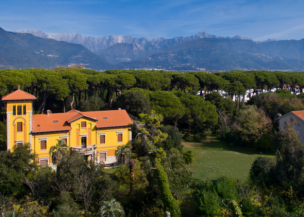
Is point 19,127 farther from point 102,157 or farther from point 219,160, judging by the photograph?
point 219,160

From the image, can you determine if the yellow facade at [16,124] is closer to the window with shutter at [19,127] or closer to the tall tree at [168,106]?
the window with shutter at [19,127]

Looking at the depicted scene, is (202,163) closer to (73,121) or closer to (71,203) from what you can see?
(73,121)

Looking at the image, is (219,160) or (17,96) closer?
(17,96)

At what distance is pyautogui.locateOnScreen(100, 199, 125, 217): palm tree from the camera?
1512 centimetres

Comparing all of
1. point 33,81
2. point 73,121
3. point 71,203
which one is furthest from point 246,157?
point 33,81

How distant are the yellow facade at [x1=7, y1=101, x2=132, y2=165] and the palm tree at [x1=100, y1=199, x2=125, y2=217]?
10.4 meters

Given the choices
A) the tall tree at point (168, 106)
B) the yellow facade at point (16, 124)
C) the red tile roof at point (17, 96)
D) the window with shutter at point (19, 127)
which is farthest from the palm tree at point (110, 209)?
the tall tree at point (168, 106)

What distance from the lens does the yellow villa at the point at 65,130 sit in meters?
24.4

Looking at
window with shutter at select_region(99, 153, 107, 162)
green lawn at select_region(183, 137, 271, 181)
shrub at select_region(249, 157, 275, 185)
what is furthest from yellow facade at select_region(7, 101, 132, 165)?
shrub at select_region(249, 157, 275, 185)

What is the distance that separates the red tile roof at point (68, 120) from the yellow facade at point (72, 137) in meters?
0.40

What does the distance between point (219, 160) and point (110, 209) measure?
18.2m

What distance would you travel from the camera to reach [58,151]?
2327 cm

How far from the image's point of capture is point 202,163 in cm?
2919

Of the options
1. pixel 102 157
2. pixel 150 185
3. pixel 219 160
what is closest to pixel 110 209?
pixel 150 185
